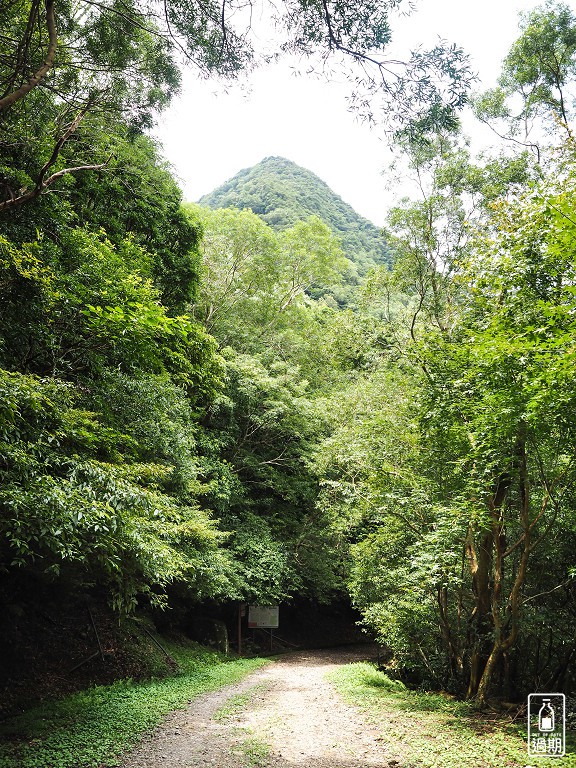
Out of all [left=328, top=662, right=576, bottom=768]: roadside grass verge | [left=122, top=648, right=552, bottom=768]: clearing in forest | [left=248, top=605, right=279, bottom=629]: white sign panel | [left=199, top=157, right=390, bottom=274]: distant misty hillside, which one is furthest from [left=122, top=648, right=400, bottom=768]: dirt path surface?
[left=199, top=157, right=390, bottom=274]: distant misty hillside

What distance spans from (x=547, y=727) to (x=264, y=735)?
3.79 meters

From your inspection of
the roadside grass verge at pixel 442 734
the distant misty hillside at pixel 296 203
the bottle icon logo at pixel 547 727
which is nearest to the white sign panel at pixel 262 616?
the roadside grass verge at pixel 442 734

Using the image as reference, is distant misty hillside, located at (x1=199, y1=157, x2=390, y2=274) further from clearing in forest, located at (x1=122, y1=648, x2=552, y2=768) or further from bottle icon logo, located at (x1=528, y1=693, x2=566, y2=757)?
clearing in forest, located at (x1=122, y1=648, x2=552, y2=768)

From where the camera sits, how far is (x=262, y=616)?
1603 centimetres

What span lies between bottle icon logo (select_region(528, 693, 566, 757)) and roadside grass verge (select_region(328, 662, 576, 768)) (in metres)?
0.11

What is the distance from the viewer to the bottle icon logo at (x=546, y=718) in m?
6.47

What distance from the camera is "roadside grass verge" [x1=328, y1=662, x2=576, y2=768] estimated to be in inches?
218

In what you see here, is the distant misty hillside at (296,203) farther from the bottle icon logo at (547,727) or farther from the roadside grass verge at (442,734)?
the bottle icon logo at (547,727)

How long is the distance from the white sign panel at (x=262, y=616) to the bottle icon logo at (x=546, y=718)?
384 inches

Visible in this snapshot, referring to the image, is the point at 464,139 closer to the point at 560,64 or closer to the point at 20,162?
the point at 560,64

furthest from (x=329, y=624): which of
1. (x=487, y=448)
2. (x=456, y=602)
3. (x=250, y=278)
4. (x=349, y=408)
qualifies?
(x=487, y=448)

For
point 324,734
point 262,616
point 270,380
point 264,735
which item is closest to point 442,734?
point 324,734

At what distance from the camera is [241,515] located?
667 inches

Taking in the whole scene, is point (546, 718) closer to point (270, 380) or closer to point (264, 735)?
point (264, 735)
